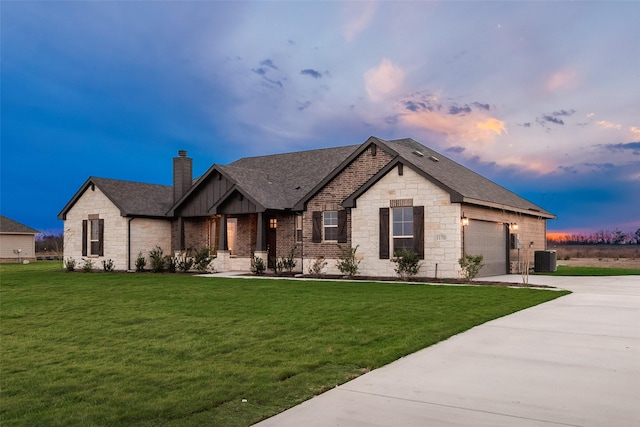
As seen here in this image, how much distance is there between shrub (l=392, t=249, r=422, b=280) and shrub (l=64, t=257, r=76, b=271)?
18.8 metres

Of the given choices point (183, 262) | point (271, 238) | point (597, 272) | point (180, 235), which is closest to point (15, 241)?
point (180, 235)

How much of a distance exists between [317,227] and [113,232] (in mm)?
12224

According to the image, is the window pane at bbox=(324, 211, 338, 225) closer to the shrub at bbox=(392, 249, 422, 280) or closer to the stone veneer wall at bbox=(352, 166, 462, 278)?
the stone veneer wall at bbox=(352, 166, 462, 278)

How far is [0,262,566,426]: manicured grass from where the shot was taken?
17.5ft

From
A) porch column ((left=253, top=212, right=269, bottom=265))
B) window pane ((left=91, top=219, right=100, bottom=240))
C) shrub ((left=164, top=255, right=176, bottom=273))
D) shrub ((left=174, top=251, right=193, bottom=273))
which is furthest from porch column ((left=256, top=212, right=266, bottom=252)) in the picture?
window pane ((left=91, top=219, right=100, bottom=240))

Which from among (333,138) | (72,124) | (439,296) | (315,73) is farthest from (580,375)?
(72,124)

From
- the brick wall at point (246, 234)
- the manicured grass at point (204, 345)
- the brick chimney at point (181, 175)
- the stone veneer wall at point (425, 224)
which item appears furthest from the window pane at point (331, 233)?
the brick chimney at point (181, 175)

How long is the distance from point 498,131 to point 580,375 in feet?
85.8

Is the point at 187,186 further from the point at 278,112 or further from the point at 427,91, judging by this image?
the point at 427,91

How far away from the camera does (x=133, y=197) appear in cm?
3006

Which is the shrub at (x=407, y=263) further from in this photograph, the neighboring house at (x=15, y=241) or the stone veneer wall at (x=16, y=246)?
the stone veneer wall at (x=16, y=246)

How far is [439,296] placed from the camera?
557 inches

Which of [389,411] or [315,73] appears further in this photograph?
[315,73]

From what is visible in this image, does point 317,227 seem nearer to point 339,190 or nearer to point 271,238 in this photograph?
point 339,190
